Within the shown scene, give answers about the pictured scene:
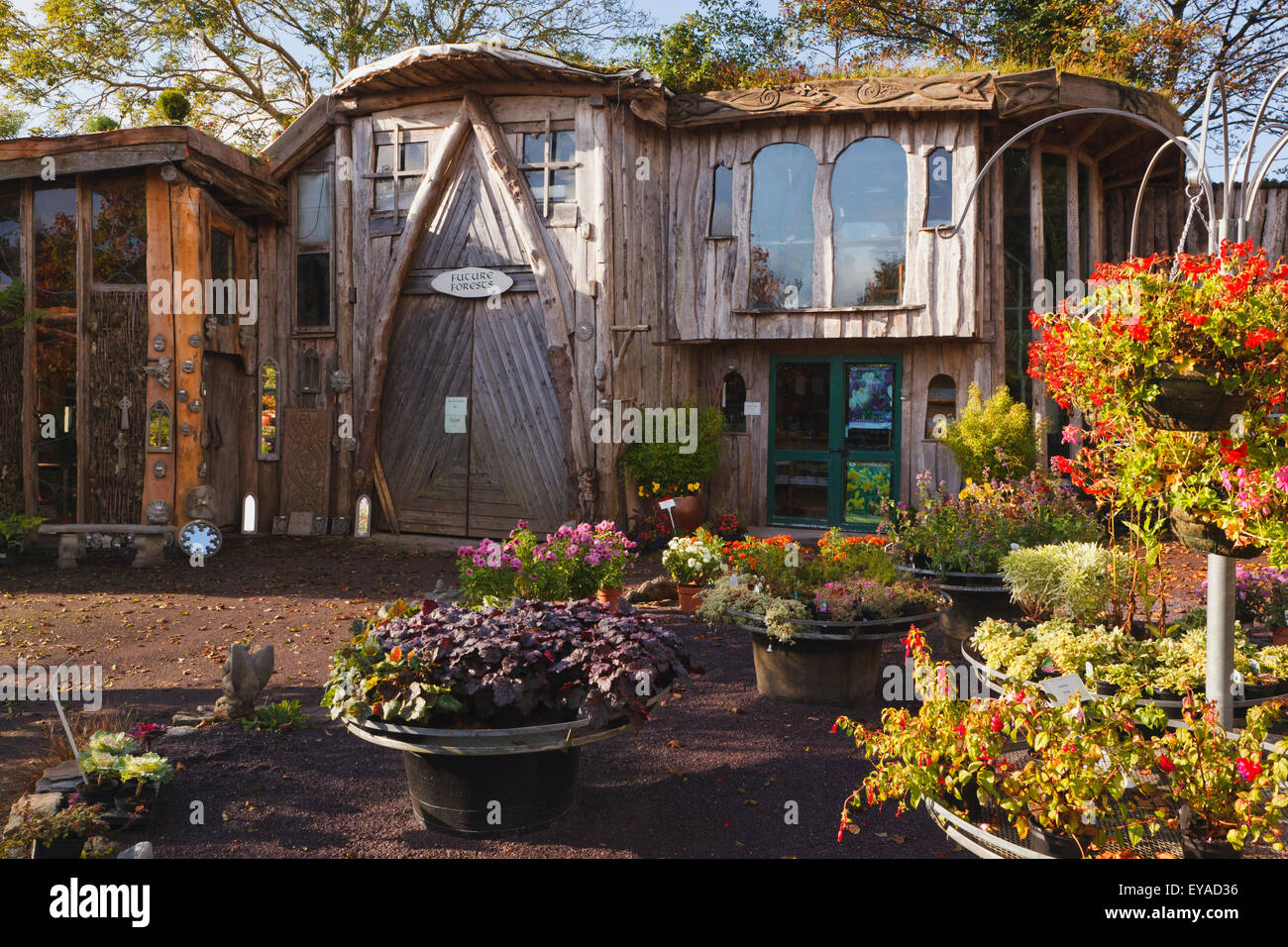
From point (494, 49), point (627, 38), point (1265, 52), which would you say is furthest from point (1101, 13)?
point (494, 49)

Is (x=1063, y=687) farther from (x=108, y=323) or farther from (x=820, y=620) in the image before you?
(x=108, y=323)

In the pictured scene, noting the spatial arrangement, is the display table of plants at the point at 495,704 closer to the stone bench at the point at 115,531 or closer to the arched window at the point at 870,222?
the stone bench at the point at 115,531

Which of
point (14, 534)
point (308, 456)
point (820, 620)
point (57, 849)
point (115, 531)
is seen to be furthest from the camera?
point (308, 456)

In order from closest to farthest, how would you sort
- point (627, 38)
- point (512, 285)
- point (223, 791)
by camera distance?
1. point (223, 791)
2. point (512, 285)
3. point (627, 38)

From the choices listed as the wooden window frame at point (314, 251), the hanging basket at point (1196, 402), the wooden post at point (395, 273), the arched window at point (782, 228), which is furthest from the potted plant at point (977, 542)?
the wooden window frame at point (314, 251)

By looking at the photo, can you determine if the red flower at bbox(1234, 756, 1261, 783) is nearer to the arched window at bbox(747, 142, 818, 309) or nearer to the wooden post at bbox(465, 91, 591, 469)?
the wooden post at bbox(465, 91, 591, 469)

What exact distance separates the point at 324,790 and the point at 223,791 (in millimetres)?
451

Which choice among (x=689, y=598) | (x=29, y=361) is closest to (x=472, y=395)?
(x=29, y=361)

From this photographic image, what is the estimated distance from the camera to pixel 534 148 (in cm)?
1233

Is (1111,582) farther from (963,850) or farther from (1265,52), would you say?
(1265,52)

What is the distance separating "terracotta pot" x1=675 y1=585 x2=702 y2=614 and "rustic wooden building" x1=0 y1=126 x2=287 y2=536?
626cm

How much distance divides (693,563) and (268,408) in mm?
7937

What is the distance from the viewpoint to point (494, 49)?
11.4 m

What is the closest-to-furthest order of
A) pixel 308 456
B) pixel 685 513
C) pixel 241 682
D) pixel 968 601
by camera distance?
pixel 241 682 → pixel 968 601 → pixel 685 513 → pixel 308 456
